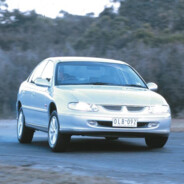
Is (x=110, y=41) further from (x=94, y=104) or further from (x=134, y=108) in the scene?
(x=94, y=104)

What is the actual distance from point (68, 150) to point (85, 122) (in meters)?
0.83

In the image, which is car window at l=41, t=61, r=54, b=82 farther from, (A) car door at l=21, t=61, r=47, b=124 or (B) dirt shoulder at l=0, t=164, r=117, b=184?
(B) dirt shoulder at l=0, t=164, r=117, b=184

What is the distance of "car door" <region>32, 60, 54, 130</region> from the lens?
10.2 meters

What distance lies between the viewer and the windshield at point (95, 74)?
10352 millimetres

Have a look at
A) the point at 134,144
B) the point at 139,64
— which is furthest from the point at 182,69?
the point at 134,144

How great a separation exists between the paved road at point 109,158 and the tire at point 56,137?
13 cm

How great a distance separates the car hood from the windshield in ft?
1.13

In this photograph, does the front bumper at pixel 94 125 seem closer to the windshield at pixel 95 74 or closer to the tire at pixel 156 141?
the tire at pixel 156 141

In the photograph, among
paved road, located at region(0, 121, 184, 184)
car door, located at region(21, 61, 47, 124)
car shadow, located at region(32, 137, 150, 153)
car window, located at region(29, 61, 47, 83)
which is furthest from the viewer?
car window, located at region(29, 61, 47, 83)

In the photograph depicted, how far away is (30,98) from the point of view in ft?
36.7

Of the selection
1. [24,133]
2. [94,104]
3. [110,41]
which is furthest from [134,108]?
[110,41]

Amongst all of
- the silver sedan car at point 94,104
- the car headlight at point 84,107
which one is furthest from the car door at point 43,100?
the car headlight at point 84,107

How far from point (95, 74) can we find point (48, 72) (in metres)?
0.85

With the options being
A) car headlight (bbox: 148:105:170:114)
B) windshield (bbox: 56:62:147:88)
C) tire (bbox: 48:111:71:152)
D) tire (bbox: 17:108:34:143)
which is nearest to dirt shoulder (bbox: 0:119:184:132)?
tire (bbox: 17:108:34:143)
